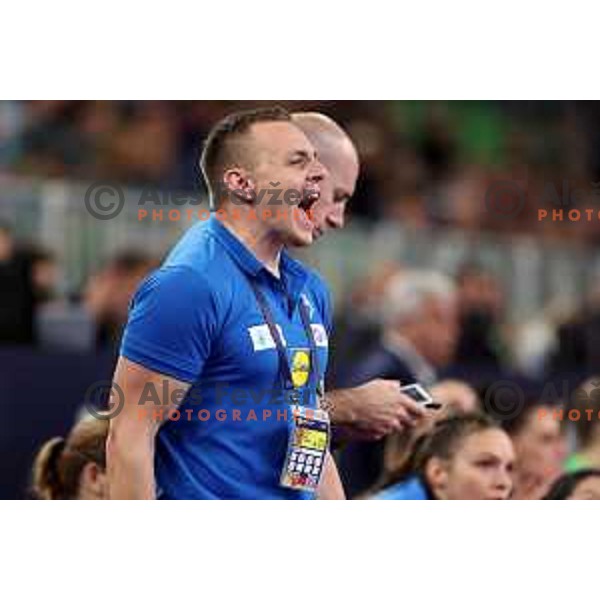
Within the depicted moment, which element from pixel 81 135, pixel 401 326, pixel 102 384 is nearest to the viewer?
pixel 102 384

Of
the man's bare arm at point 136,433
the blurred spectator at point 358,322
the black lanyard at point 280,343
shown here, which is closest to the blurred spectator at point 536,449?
the blurred spectator at point 358,322

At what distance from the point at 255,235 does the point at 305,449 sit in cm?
62

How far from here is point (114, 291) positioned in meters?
8.00

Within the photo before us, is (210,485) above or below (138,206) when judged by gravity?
below

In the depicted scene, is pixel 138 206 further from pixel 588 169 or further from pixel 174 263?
pixel 588 169

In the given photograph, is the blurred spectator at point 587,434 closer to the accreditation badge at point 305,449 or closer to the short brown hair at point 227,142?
the accreditation badge at point 305,449

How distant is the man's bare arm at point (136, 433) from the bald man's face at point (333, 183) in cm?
90

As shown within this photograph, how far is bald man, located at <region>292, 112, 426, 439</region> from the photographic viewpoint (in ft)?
16.1

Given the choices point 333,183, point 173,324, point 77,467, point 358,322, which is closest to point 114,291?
point 358,322

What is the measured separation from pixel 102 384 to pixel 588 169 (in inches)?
273

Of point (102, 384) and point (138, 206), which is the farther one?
point (138, 206)

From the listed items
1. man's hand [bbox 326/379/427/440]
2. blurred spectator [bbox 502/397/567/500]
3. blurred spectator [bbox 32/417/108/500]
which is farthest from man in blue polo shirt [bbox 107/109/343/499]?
blurred spectator [bbox 502/397/567/500]

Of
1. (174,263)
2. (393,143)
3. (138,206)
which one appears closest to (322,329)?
(174,263)

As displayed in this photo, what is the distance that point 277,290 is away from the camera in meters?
4.73
